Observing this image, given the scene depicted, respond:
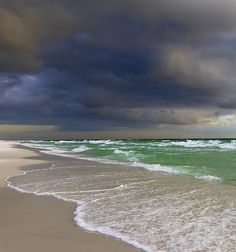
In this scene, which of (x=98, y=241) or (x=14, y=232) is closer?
(x=98, y=241)

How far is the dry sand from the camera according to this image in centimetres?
540

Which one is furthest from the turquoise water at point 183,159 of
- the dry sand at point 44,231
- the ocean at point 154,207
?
the dry sand at point 44,231

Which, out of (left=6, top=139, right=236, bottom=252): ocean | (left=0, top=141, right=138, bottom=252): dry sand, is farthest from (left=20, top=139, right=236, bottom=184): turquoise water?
(left=0, top=141, right=138, bottom=252): dry sand

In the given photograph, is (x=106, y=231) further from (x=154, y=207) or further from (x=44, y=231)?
(x=154, y=207)

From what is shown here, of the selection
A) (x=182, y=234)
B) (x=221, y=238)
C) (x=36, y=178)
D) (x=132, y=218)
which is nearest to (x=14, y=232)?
(x=132, y=218)

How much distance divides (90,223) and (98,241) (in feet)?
3.72

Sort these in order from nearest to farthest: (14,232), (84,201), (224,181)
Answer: (14,232) < (84,201) < (224,181)

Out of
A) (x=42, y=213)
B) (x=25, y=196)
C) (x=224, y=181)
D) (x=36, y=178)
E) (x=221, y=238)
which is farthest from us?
(x=36, y=178)

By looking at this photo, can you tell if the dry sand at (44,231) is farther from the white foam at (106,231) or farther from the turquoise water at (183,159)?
the turquoise water at (183,159)

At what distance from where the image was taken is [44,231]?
20.5 ft

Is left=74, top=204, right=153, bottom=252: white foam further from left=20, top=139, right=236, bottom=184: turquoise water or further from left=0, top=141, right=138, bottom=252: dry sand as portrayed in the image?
left=20, top=139, right=236, bottom=184: turquoise water

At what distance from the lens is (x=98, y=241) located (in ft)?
18.8

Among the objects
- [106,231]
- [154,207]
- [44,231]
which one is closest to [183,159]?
[154,207]

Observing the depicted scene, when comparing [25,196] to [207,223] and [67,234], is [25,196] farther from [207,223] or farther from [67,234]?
[207,223]
